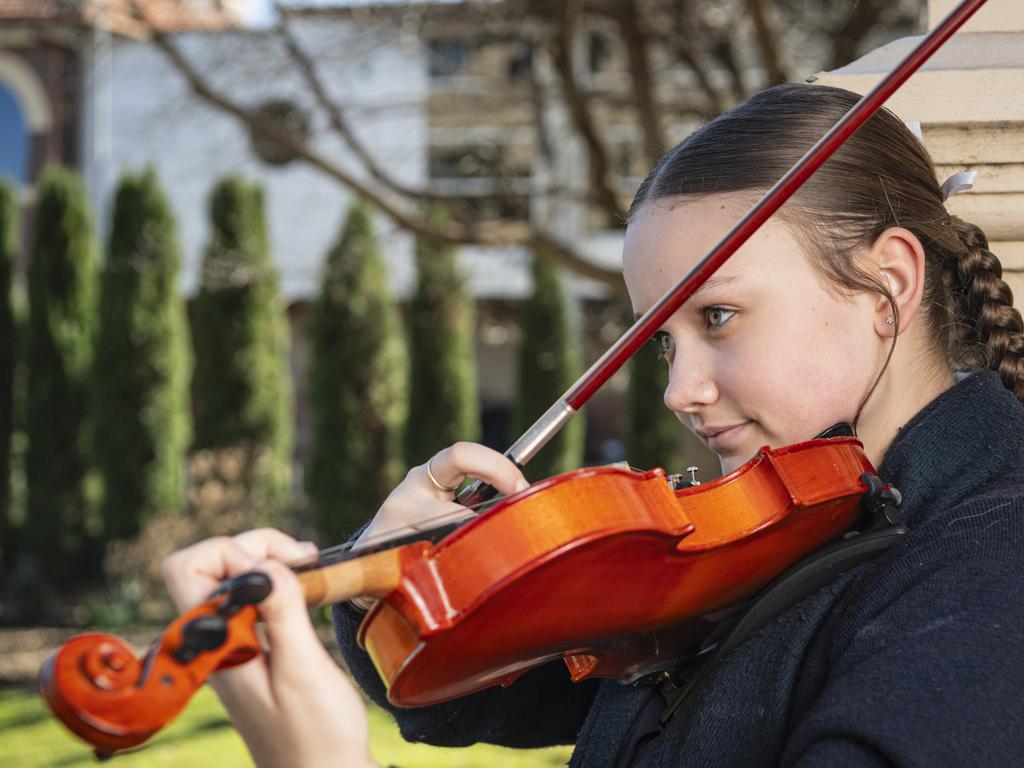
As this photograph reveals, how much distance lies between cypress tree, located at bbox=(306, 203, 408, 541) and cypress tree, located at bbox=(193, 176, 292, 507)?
12.0 inches

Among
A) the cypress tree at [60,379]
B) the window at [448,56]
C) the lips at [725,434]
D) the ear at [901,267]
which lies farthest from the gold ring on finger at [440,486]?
the cypress tree at [60,379]

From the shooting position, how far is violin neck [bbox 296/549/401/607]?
3.21ft

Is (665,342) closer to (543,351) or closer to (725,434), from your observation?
(725,434)

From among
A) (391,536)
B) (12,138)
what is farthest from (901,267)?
(12,138)

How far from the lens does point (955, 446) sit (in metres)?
1.30

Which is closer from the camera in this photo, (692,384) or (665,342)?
(692,384)

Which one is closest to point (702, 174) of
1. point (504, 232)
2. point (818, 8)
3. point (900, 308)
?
point (900, 308)

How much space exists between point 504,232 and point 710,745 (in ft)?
18.1

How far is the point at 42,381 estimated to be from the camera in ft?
31.7

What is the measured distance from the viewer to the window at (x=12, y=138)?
14.9 meters

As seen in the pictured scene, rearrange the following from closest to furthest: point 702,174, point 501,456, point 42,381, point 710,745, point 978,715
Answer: point 978,715 → point 710,745 → point 501,456 → point 702,174 → point 42,381

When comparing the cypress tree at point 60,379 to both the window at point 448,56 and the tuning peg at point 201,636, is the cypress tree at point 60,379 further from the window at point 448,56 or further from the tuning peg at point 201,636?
the tuning peg at point 201,636

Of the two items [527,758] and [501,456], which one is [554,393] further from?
[501,456]

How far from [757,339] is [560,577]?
0.39 meters
